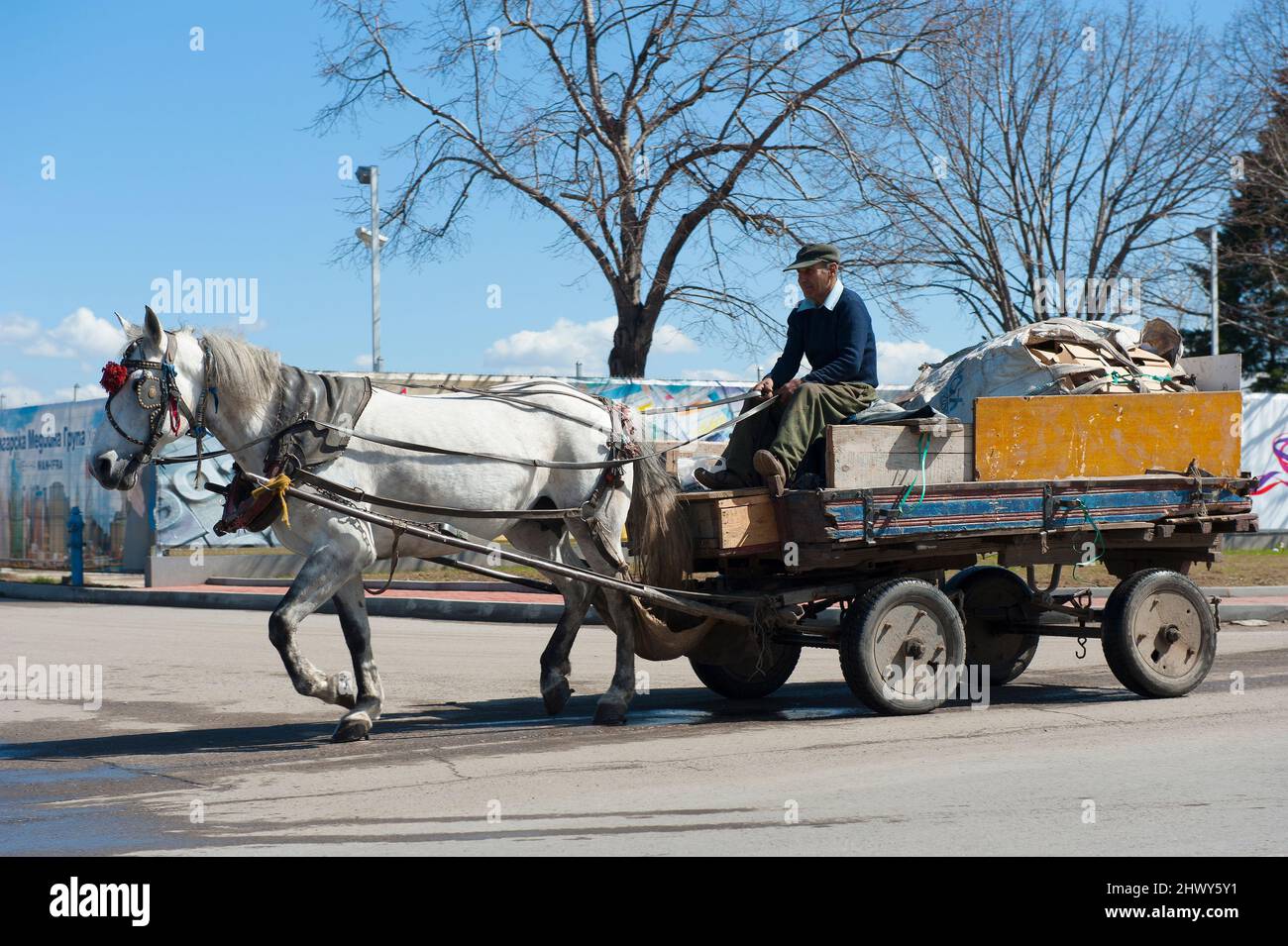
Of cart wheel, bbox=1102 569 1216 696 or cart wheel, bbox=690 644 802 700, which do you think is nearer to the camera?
cart wheel, bbox=1102 569 1216 696

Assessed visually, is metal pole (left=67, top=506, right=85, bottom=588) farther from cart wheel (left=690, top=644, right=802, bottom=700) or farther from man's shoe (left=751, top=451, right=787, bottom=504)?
man's shoe (left=751, top=451, right=787, bottom=504)

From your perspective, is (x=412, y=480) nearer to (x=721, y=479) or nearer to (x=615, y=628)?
(x=615, y=628)

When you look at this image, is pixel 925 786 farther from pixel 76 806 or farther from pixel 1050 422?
pixel 76 806

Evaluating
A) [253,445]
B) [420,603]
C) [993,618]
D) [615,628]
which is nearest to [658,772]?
[615,628]

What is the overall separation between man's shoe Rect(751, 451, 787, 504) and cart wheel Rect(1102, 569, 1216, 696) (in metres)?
2.37

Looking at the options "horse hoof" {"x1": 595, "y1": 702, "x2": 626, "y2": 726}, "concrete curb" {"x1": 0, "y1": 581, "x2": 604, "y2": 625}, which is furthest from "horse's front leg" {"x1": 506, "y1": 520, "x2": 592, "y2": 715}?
"concrete curb" {"x1": 0, "y1": 581, "x2": 604, "y2": 625}

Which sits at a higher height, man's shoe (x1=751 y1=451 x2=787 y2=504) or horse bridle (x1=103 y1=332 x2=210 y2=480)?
horse bridle (x1=103 y1=332 x2=210 y2=480)

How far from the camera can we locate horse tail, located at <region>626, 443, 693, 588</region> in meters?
8.37

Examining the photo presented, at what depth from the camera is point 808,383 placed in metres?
8.16

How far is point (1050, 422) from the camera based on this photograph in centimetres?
849

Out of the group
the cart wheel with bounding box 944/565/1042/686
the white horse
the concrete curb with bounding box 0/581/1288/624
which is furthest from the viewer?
the concrete curb with bounding box 0/581/1288/624

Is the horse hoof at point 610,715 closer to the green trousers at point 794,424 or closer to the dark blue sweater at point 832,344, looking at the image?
the green trousers at point 794,424
